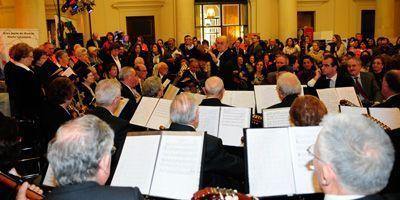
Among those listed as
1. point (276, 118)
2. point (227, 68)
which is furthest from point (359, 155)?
point (227, 68)

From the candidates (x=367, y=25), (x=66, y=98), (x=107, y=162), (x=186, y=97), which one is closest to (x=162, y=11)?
(x=367, y=25)

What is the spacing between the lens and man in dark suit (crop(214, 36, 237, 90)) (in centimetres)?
895

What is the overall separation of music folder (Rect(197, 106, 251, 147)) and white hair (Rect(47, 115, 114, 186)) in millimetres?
2492

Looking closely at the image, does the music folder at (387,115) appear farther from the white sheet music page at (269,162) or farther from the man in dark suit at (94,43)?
the man in dark suit at (94,43)

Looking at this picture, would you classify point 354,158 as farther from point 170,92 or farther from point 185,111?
point 170,92

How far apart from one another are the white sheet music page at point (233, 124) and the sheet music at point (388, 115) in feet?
3.93

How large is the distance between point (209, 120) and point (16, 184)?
7.99 ft

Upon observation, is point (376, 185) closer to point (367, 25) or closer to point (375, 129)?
point (375, 129)

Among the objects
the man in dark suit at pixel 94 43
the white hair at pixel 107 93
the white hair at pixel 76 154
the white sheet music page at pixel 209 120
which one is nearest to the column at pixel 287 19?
the man in dark suit at pixel 94 43

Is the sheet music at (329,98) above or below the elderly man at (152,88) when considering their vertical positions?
below

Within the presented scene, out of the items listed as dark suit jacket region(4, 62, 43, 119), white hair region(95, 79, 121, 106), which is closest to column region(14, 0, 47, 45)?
dark suit jacket region(4, 62, 43, 119)

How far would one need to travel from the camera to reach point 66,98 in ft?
16.2

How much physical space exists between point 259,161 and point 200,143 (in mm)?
438

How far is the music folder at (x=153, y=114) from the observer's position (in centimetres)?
546
